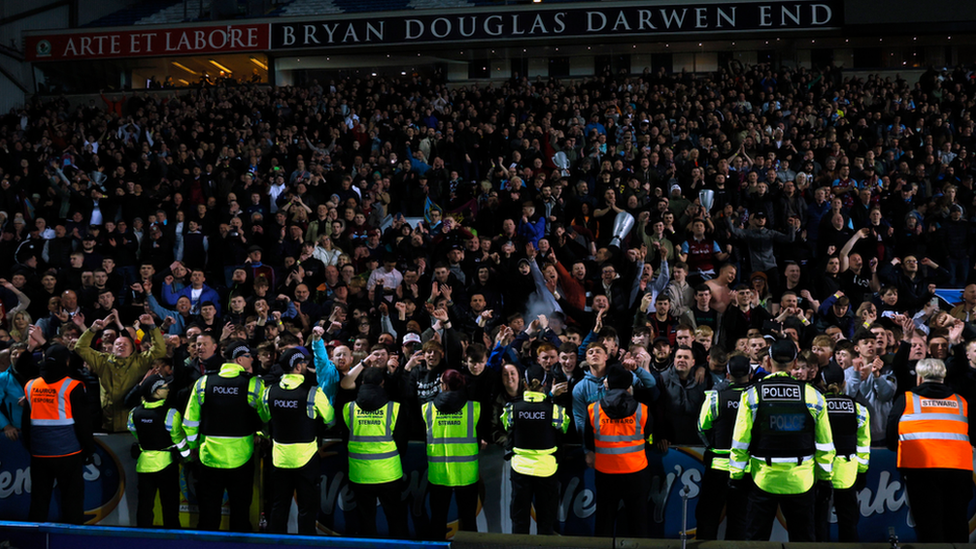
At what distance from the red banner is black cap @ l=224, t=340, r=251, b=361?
21.2 m

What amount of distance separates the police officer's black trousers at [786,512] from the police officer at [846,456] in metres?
0.36

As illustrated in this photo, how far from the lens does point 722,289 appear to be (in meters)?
9.00

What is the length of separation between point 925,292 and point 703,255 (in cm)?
281

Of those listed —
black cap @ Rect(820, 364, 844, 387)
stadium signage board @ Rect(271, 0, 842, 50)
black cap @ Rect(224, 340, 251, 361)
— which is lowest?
black cap @ Rect(820, 364, 844, 387)

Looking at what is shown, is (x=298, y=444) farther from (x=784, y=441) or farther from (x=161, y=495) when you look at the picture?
(x=784, y=441)

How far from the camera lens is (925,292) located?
9547 mm

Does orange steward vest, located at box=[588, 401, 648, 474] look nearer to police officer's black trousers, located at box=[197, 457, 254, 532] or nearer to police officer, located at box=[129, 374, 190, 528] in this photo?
police officer's black trousers, located at box=[197, 457, 254, 532]

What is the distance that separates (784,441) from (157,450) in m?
4.73

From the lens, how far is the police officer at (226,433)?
5.74 metres

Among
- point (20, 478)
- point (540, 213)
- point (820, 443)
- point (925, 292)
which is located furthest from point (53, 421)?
point (925, 292)

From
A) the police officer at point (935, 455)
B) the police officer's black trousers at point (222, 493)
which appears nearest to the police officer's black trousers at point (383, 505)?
the police officer's black trousers at point (222, 493)

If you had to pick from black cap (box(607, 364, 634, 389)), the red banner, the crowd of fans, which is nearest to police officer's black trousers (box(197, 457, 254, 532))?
the crowd of fans

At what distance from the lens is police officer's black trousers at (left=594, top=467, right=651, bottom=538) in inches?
212

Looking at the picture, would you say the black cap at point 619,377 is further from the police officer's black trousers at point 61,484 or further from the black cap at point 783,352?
the police officer's black trousers at point 61,484
